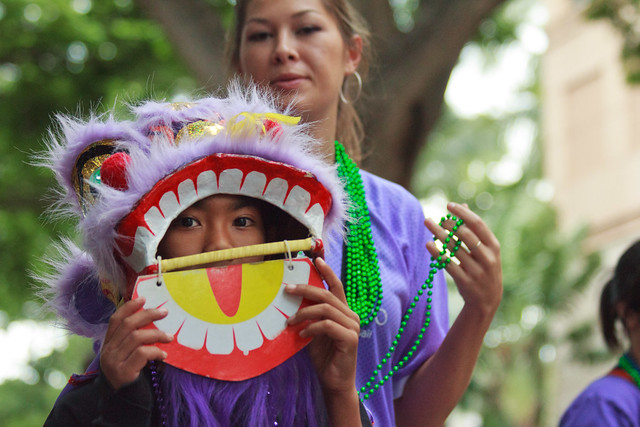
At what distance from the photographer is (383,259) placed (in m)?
2.39

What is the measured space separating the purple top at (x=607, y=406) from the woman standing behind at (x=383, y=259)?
921 millimetres

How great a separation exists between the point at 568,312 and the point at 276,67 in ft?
36.5

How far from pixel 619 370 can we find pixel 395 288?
1380 millimetres

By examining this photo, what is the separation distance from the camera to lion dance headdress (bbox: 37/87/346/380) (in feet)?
5.84

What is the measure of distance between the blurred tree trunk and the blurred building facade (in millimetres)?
10205

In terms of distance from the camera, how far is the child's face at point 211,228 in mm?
1842

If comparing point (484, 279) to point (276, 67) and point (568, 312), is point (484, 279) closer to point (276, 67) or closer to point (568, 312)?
point (276, 67)

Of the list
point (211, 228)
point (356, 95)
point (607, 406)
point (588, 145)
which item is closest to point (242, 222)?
point (211, 228)

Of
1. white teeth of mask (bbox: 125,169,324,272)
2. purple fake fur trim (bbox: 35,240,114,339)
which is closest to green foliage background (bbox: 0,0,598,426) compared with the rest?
purple fake fur trim (bbox: 35,240,114,339)

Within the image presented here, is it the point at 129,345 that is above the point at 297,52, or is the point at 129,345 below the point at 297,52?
below

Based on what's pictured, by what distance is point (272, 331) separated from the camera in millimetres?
1821

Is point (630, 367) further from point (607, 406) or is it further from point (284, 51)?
point (284, 51)

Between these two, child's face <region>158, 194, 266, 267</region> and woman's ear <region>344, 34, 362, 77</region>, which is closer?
child's face <region>158, 194, 266, 267</region>

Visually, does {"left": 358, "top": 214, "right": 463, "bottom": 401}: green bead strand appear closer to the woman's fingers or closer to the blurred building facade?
the woman's fingers
